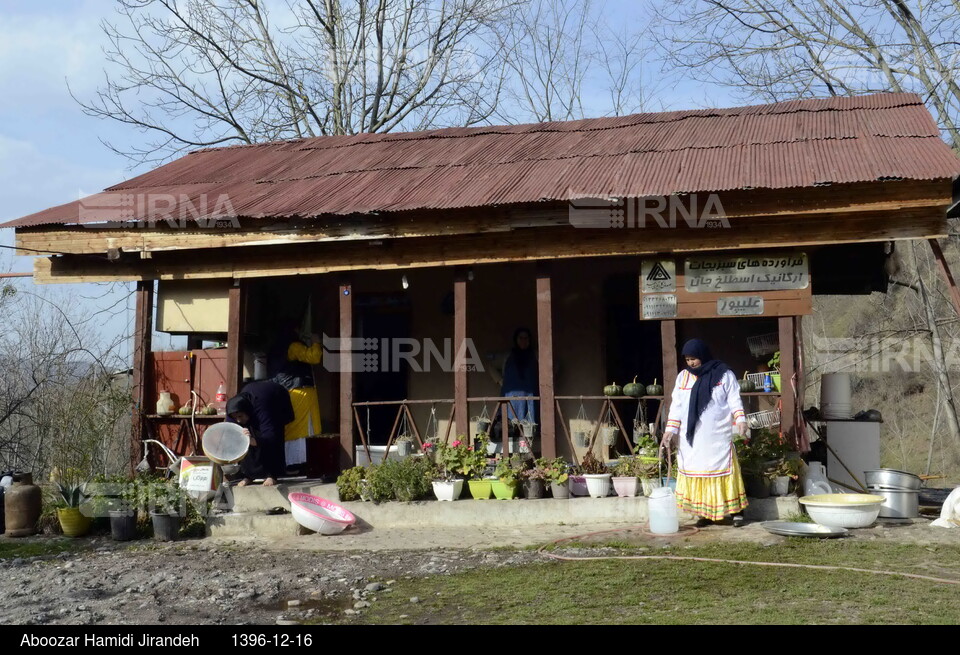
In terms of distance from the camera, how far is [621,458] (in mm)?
9875

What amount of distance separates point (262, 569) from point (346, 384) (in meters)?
3.35

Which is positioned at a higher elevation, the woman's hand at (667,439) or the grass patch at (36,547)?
the woman's hand at (667,439)

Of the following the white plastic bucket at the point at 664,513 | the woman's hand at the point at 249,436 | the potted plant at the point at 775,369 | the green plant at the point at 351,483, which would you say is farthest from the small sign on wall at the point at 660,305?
the woman's hand at the point at 249,436

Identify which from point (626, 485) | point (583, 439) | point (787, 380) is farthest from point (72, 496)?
point (787, 380)

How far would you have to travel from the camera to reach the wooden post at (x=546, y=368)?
33.6 feet

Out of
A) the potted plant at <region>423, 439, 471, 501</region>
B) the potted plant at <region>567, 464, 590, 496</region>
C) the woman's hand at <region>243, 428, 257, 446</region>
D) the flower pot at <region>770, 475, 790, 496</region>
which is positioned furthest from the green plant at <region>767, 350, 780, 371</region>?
the woman's hand at <region>243, 428, 257, 446</region>


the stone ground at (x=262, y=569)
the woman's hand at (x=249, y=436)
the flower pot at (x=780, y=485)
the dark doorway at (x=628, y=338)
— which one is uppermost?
the dark doorway at (x=628, y=338)

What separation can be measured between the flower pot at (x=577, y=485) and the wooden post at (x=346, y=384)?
2.62m

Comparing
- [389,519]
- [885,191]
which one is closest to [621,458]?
[389,519]

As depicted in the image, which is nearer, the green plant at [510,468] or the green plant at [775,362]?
the green plant at [510,468]

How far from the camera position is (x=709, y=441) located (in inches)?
340

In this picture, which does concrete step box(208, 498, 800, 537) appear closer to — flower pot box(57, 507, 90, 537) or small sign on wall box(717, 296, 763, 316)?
flower pot box(57, 507, 90, 537)

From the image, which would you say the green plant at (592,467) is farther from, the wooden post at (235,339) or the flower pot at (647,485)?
the wooden post at (235,339)

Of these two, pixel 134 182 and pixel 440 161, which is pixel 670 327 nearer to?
A: pixel 440 161
